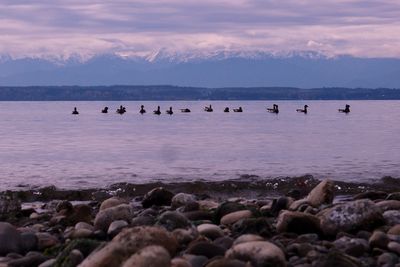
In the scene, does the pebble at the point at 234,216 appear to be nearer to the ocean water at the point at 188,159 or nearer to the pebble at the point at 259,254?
the pebble at the point at 259,254

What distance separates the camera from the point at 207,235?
40.7ft

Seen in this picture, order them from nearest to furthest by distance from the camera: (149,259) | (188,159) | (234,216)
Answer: (149,259) → (234,216) → (188,159)

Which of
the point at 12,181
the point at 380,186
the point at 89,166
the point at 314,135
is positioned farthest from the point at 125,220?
the point at 314,135

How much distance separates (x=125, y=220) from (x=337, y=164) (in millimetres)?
20028

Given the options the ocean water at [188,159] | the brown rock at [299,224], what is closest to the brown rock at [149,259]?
the brown rock at [299,224]

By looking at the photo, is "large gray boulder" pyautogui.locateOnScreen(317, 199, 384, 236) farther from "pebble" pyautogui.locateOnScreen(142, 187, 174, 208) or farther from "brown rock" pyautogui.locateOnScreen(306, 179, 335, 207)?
"pebble" pyautogui.locateOnScreen(142, 187, 174, 208)

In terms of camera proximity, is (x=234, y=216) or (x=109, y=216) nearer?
(x=109, y=216)

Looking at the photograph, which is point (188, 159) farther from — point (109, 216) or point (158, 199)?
point (109, 216)

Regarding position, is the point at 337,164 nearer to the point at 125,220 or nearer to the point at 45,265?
the point at 125,220

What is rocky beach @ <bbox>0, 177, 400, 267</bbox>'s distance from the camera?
396 inches

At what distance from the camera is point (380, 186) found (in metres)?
24.7

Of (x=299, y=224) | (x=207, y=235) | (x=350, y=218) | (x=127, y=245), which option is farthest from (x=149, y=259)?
(x=350, y=218)

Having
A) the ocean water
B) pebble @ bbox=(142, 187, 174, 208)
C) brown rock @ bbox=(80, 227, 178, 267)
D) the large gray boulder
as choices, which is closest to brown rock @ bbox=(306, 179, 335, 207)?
pebble @ bbox=(142, 187, 174, 208)

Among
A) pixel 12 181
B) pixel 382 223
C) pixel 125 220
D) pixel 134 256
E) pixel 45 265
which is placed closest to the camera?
pixel 134 256
